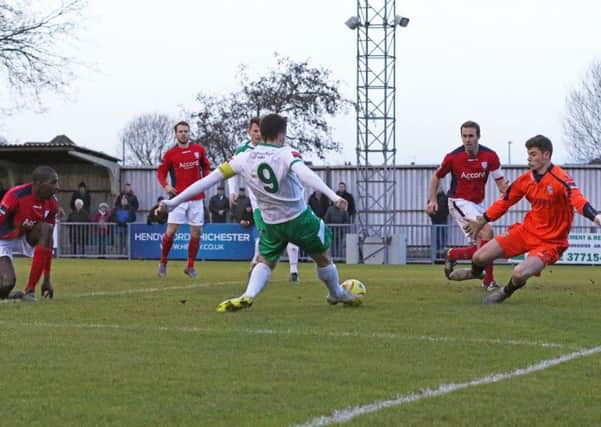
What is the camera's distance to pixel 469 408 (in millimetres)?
5395

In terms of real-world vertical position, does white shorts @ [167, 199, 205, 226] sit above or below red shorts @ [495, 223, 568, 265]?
above

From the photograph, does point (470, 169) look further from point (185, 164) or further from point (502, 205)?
point (185, 164)

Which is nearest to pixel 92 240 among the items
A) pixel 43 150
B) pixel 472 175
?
pixel 43 150

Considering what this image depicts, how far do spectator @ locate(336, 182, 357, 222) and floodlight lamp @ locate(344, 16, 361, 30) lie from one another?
4436 mm

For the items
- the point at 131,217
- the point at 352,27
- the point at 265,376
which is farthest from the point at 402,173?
the point at 265,376

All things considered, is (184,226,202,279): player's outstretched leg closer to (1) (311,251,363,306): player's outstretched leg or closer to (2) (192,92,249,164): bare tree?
(1) (311,251,363,306): player's outstretched leg

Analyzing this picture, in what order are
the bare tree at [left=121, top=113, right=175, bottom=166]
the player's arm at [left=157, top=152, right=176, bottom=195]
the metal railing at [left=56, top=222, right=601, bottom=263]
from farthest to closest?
the bare tree at [left=121, top=113, right=175, bottom=166], the metal railing at [left=56, top=222, right=601, bottom=263], the player's arm at [left=157, top=152, right=176, bottom=195]

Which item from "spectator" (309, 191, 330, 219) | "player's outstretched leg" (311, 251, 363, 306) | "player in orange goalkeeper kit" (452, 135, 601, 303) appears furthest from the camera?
"spectator" (309, 191, 330, 219)

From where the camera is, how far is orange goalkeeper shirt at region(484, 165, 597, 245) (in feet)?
36.0

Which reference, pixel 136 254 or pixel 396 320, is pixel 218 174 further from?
pixel 136 254

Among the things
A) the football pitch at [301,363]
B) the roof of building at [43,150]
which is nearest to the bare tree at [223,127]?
the roof of building at [43,150]

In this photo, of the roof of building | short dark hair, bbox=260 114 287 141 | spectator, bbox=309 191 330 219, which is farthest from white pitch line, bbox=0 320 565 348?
the roof of building

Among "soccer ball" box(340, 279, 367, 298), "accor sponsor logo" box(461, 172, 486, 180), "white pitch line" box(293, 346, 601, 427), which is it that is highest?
"accor sponsor logo" box(461, 172, 486, 180)

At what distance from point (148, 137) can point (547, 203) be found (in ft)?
299
